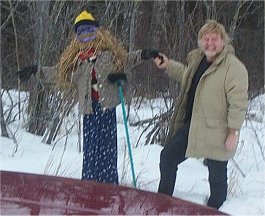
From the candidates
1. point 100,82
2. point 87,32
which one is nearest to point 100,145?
point 100,82

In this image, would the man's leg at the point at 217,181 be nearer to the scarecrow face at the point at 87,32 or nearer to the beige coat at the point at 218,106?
the beige coat at the point at 218,106

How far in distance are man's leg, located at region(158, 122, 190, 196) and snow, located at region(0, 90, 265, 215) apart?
12.9 inches

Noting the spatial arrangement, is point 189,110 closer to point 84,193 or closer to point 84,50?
point 84,50

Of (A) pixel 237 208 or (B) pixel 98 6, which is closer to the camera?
(A) pixel 237 208

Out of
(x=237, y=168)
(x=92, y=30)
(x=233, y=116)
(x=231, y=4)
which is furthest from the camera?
(x=231, y=4)

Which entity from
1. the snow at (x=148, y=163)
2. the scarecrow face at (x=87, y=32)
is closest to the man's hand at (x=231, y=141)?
the snow at (x=148, y=163)

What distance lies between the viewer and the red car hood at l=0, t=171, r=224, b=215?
2.72 m

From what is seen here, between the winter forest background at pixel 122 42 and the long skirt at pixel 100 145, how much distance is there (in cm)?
139

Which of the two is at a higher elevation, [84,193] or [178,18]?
[178,18]

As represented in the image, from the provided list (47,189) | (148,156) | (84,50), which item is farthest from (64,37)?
(47,189)

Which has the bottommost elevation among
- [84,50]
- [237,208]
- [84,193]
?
[237,208]

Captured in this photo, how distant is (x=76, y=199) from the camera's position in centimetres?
289

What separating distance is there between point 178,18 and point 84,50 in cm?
305

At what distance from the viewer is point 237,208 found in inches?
215
